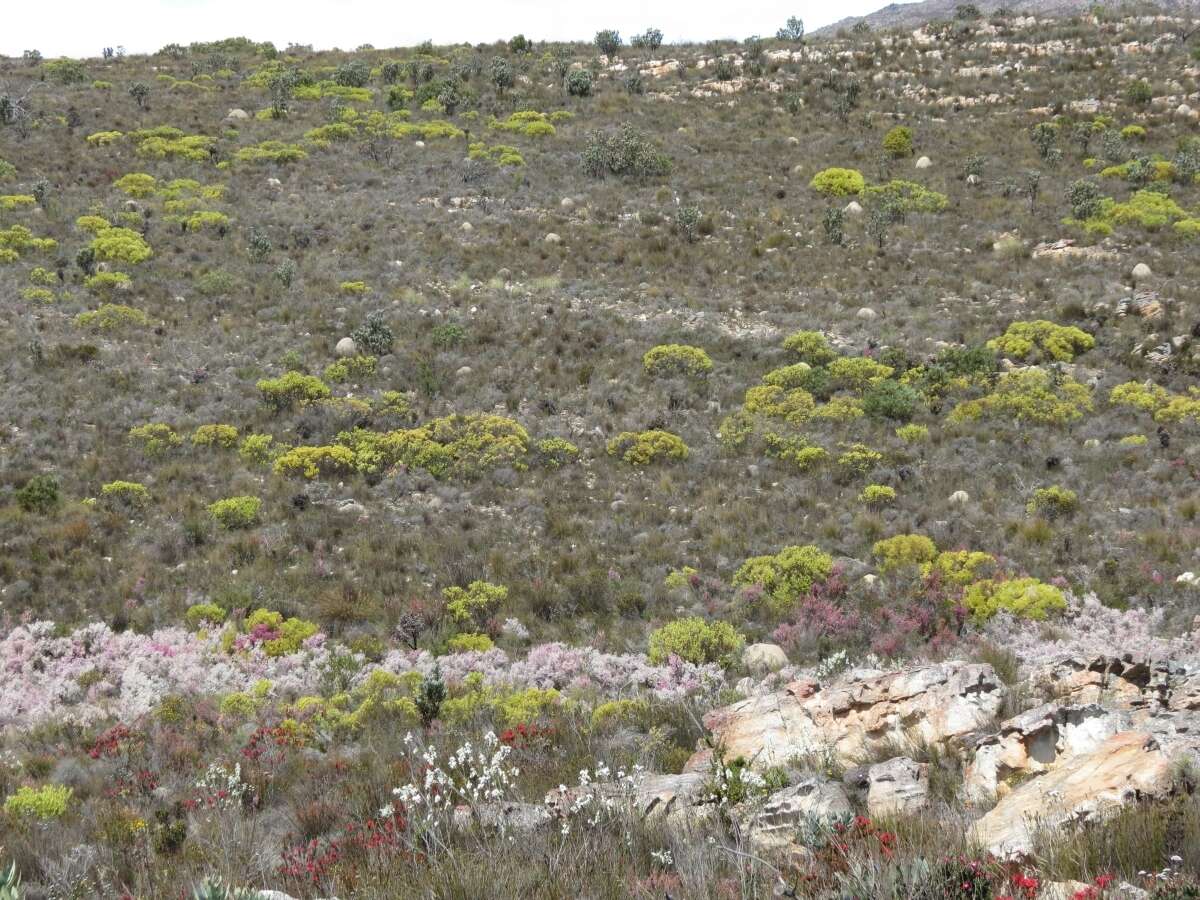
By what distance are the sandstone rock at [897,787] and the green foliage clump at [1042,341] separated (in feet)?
58.0

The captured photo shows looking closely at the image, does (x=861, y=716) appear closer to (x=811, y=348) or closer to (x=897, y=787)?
(x=897, y=787)

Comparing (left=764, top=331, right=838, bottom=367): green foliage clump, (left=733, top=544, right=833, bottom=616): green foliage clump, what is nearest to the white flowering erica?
(left=733, top=544, right=833, bottom=616): green foliage clump

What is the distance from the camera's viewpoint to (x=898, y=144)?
3569 centimetres

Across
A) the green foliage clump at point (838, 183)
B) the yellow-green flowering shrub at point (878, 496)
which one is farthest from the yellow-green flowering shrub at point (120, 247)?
the green foliage clump at point (838, 183)

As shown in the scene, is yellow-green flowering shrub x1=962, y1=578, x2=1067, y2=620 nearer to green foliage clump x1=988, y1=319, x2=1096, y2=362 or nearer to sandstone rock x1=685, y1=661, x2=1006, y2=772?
sandstone rock x1=685, y1=661, x2=1006, y2=772

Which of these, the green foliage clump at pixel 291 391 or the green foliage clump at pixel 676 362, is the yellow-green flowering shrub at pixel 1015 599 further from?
the green foliage clump at pixel 291 391

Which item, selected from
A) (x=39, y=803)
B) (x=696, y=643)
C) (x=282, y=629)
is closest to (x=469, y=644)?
(x=282, y=629)

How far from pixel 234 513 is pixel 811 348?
15.2 metres

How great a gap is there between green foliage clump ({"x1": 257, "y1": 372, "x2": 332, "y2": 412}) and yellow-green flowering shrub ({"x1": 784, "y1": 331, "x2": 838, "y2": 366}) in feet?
41.6

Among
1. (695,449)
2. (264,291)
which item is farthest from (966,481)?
(264,291)

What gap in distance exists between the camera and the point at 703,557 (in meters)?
14.6

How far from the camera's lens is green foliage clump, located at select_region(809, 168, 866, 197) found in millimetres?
32469

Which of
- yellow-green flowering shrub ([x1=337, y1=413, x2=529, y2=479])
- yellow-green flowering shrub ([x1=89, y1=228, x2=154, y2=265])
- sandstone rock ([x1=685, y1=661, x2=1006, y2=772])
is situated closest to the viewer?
sandstone rock ([x1=685, y1=661, x2=1006, y2=772])

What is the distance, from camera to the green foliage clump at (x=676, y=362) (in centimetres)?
2150
